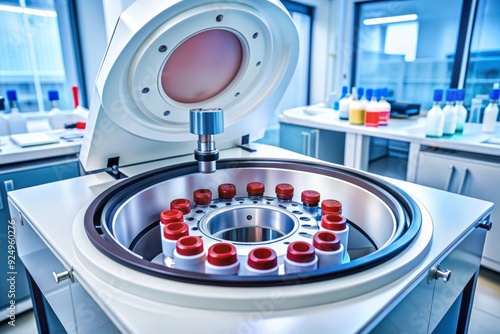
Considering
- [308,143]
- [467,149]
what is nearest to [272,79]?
[467,149]

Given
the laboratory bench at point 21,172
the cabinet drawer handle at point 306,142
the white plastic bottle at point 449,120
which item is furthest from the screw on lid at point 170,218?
the cabinet drawer handle at point 306,142

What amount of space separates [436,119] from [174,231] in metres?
1.67

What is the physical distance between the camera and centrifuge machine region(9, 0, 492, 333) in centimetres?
50

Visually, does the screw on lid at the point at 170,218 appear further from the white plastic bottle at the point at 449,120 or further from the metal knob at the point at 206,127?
the white plastic bottle at the point at 449,120

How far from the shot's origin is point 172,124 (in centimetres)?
107

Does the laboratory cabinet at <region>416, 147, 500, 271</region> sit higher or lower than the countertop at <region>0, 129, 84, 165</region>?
lower

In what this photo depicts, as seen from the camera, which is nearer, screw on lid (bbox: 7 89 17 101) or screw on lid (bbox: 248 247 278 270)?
screw on lid (bbox: 248 247 278 270)

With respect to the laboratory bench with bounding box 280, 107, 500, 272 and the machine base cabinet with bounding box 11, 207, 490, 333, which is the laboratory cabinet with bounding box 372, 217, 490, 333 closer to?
the machine base cabinet with bounding box 11, 207, 490, 333

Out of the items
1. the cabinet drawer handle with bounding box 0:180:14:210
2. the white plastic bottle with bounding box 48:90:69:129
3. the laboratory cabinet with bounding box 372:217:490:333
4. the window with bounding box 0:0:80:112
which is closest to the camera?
the laboratory cabinet with bounding box 372:217:490:333

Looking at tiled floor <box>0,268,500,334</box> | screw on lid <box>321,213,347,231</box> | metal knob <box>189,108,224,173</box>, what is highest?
metal knob <box>189,108,224,173</box>

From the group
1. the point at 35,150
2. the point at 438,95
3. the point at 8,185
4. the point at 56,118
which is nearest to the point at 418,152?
the point at 438,95

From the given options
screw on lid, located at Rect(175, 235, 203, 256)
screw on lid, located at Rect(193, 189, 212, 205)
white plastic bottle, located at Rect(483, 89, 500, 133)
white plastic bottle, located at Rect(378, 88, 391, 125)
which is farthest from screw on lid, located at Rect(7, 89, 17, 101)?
white plastic bottle, located at Rect(483, 89, 500, 133)

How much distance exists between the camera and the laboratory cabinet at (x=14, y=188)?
1486 mm

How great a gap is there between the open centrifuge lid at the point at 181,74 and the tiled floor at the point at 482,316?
1169 mm
